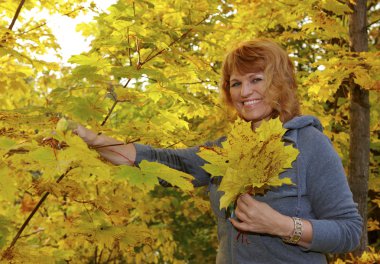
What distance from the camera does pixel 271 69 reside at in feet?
6.68

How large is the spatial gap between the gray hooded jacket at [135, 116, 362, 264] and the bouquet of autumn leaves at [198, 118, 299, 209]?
1.37 feet

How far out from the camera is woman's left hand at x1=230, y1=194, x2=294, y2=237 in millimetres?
1573

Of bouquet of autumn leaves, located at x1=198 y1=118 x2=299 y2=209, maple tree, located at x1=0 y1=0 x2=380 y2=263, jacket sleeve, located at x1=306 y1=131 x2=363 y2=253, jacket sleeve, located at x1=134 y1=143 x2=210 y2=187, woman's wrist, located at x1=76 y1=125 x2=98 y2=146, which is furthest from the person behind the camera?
jacket sleeve, located at x1=134 y1=143 x2=210 y2=187

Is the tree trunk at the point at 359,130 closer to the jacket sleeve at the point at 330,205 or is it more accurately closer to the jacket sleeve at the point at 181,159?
the jacket sleeve at the point at 181,159

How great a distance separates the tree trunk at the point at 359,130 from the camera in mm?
4008

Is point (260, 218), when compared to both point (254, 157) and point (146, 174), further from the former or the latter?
point (146, 174)

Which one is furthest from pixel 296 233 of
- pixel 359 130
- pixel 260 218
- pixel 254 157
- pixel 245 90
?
pixel 359 130

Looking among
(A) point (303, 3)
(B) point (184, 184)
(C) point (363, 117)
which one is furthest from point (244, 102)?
(C) point (363, 117)

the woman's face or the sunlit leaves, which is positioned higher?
the woman's face

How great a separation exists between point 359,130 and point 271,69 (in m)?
2.37

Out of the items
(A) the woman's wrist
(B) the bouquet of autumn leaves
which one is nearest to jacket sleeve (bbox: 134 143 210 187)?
(A) the woman's wrist

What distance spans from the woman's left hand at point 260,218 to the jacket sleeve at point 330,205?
13 centimetres

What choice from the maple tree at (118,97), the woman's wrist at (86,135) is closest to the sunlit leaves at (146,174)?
the maple tree at (118,97)

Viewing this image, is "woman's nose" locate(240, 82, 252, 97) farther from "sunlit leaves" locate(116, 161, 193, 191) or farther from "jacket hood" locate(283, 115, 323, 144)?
"sunlit leaves" locate(116, 161, 193, 191)
